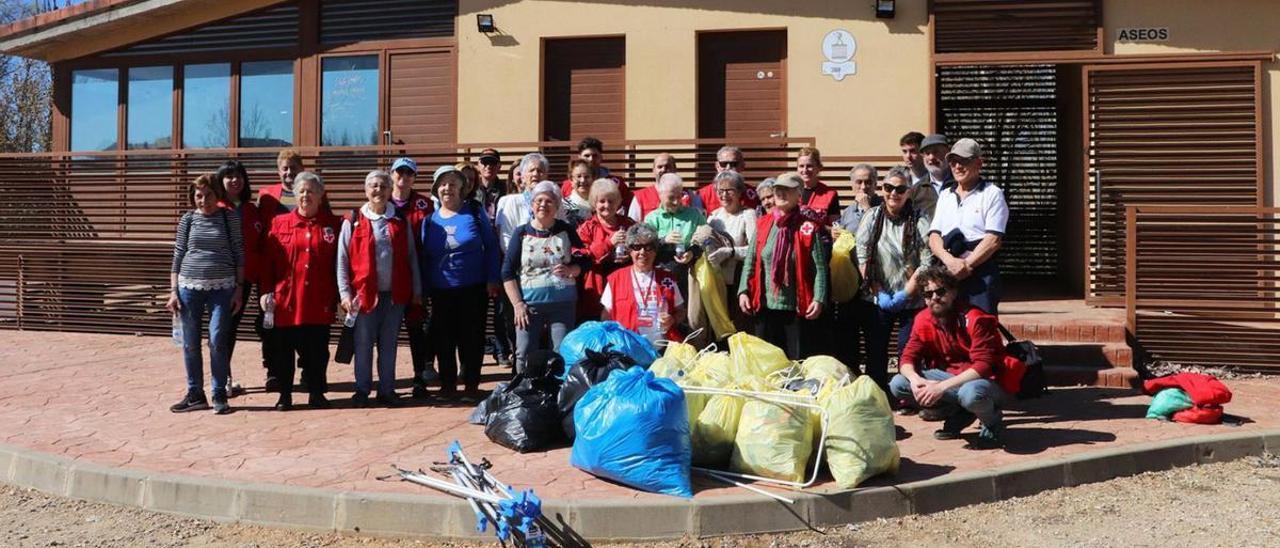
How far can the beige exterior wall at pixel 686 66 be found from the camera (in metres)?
11.9

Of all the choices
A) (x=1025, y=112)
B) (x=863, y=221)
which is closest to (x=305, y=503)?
(x=863, y=221)

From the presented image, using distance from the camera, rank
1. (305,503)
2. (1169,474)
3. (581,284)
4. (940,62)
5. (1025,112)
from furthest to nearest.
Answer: (1025,112) → (940,62) → (581,284) → (1169,474) → (305,503)

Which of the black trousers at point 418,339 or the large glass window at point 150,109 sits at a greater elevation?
the large glass window at point 150,109

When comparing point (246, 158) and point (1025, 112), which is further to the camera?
point (1025, 112)

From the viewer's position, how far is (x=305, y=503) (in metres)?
5.54

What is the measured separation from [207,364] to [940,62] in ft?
27.3

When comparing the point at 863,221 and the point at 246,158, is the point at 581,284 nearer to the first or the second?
the point at 863,221

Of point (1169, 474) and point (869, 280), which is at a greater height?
point (869, 280)

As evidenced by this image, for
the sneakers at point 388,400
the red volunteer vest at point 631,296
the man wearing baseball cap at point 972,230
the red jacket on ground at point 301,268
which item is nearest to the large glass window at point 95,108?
the red jacket on ground at point 301,268

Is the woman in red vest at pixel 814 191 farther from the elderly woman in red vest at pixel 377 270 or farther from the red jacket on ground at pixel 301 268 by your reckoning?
the red jacket on ground at pixel 301 268

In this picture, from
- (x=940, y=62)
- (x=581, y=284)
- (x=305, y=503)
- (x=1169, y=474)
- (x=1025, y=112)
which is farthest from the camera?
(x=1025, y=112)

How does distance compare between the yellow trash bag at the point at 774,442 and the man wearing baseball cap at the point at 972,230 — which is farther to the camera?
the man wearing baseball cap at the point at 972,230

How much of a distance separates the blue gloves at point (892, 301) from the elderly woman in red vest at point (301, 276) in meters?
3.98

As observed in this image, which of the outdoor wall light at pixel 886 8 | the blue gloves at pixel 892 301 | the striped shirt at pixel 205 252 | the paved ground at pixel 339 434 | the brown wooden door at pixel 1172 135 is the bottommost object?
the paved ground at pixel 339 434
